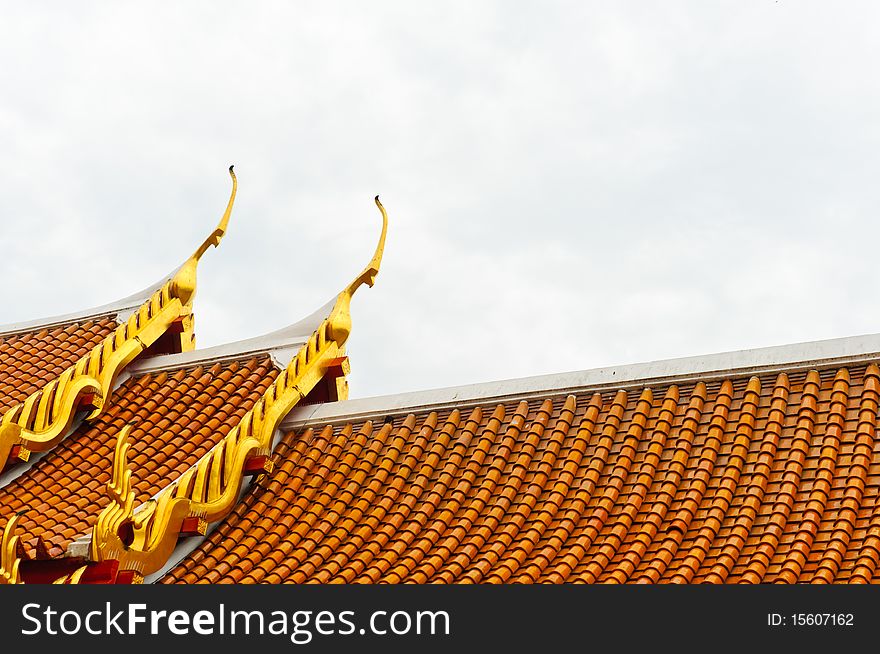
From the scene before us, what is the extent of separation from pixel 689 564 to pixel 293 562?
2.52 m

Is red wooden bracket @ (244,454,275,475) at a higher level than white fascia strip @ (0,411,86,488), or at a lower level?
lower

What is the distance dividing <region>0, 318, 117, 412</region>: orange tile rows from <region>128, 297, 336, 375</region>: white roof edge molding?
0.93 m

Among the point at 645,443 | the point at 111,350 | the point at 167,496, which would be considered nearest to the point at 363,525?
the point at 167,496

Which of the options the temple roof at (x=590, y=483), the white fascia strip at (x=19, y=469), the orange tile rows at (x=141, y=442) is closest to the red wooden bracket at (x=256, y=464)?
the temple roof at (x=590, y=483)

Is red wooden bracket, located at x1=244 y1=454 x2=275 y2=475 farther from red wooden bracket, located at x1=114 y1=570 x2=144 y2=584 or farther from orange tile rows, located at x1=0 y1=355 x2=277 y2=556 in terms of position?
red wooden bracket, located at x1=114 y1=570 x2=144 y2=584

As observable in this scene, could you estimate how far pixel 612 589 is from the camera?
619 cm

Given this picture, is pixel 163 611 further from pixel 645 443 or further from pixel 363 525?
pixel 645 443

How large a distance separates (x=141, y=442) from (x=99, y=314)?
2865mm

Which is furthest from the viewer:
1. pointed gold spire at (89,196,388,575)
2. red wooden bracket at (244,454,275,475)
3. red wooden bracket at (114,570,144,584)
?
red wooden bracket at (244,454,275,475)

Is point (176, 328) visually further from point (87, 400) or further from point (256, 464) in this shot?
point (256, 464)

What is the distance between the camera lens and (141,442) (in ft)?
33.1

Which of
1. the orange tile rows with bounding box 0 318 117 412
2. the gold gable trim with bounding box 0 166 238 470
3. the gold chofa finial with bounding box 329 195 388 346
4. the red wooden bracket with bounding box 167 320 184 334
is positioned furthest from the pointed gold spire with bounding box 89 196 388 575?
the orange tile rows with bounding box 0 318 117 412

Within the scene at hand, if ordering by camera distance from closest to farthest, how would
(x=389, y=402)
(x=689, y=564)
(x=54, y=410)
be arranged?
(x=689, y=564) → (x=389, y=402) → (x=54, y=410)

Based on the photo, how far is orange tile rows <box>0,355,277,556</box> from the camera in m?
9.38
